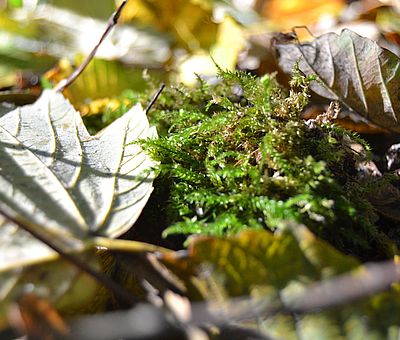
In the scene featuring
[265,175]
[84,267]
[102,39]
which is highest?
[102,39]

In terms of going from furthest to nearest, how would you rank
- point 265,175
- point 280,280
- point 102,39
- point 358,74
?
1. point 102,39
2. point 358,74
3. point 265,175
4. point 280,280

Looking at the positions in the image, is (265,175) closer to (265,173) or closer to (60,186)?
(265,173)

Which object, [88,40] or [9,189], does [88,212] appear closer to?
[9,189]

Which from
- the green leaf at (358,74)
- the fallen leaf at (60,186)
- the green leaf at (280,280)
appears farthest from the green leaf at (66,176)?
the green leaf at (358,74)

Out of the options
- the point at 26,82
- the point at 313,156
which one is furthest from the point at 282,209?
the point at 26,82

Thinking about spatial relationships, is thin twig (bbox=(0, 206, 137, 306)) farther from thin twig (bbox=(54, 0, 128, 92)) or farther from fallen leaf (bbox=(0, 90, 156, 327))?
thin twig (bbox=(54, 0, 128, 92))

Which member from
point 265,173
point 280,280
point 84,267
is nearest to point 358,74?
point 265,173

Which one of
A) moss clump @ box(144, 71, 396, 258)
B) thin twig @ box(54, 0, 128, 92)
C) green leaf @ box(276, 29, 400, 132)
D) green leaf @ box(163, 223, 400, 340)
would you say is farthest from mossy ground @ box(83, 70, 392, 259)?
thin twig @ box(54, 0, 128, 92)
